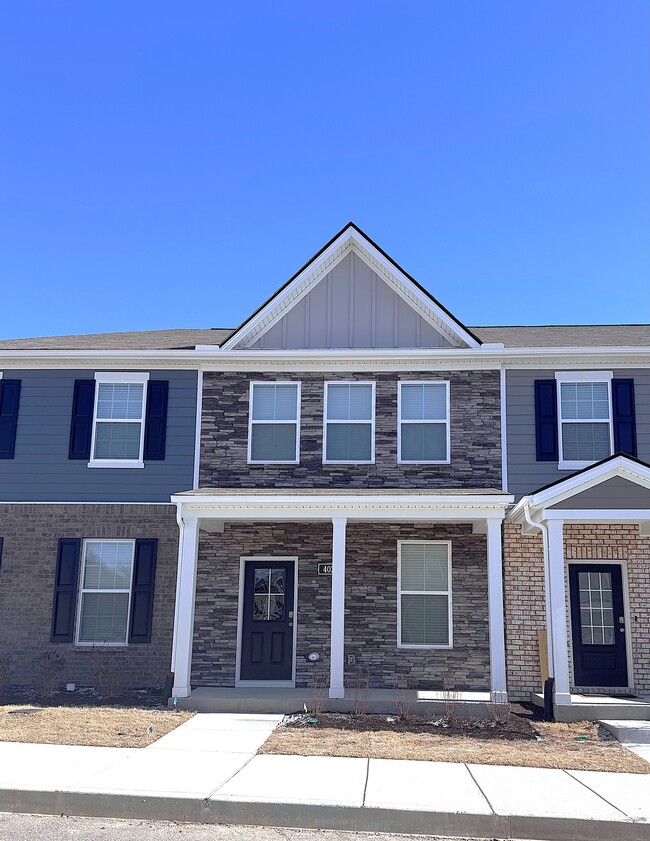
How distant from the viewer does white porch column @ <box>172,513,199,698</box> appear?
1166cm

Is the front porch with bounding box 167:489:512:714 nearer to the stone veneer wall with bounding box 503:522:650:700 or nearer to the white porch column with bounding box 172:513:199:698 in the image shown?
the white porch column with bounding box 172:513:199:698

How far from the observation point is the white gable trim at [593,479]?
11344 millimetres

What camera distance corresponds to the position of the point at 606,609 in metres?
12.8

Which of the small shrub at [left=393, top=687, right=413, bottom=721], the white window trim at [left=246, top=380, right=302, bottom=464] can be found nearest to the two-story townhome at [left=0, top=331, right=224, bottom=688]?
the white window trim at [left=246, top=380, right=302, bottom=464]

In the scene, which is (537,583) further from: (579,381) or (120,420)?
(120,420)

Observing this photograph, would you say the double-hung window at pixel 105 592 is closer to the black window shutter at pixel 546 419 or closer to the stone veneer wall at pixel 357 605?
the stone veneer wall at pixel 357 605

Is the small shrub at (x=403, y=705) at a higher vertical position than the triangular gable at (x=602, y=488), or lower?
lower

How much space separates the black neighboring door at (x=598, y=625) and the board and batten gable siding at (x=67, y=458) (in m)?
6.73

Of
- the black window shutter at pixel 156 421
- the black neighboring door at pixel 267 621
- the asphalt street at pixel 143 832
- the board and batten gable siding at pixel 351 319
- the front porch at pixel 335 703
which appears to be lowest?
the asphalt street at pixel 143 832

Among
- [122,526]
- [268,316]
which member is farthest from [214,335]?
[122,526]

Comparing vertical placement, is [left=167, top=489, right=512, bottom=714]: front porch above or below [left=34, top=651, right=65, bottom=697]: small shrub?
above

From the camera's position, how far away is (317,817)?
261 inches

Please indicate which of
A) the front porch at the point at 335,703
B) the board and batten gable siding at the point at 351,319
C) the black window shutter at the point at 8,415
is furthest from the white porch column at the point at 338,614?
the black window shutter at the point at 8,415

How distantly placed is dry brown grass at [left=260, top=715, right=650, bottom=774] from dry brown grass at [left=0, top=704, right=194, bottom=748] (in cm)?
157
